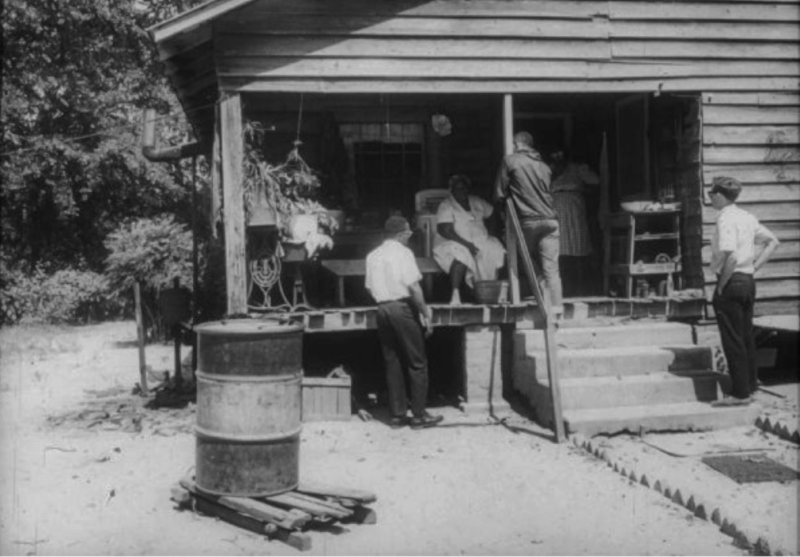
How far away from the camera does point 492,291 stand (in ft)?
30.8

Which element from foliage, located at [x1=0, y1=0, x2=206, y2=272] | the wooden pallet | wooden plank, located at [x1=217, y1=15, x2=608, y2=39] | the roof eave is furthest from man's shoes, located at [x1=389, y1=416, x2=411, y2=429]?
foliage, located at [x1=0, y1=0, x2=206, y2=272]

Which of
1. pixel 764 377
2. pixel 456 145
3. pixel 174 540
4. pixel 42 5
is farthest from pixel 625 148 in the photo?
pixel 42 5

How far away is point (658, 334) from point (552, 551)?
4.84 metres

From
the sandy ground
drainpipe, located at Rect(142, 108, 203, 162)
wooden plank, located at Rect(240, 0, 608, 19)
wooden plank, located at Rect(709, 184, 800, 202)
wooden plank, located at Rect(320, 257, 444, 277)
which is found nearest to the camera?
the sandy ground

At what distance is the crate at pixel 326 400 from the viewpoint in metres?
8.96

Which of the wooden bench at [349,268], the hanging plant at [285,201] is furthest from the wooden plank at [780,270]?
the hanging plant at [285,201]

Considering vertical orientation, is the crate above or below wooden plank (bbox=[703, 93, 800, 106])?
below

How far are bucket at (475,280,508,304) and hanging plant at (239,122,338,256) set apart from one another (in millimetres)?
1803

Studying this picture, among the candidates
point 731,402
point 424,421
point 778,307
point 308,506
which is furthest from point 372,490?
point 778,307

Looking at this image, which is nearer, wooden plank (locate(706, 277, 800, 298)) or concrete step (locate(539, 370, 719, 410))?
concrete step (locate(539, 370, 719, 410))

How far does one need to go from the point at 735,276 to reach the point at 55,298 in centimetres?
2041

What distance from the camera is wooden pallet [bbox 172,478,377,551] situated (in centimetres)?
539

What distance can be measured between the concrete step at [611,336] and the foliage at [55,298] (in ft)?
52.2

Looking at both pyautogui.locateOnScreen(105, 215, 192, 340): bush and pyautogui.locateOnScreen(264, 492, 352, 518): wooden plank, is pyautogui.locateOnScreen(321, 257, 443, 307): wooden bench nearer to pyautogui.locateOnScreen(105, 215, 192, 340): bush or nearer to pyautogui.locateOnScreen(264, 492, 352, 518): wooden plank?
pyautogui.locateOnScreen(264, 492, 352, 518): wooden plank
